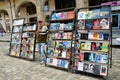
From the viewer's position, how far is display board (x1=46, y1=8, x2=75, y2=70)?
282 inches

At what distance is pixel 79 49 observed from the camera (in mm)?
6789

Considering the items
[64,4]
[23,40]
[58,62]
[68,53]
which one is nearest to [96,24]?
[68,53]

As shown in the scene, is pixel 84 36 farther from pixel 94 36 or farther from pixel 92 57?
pixel 92 57

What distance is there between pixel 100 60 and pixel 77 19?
164 cm

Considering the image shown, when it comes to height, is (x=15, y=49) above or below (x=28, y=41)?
below

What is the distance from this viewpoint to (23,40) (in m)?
9.84

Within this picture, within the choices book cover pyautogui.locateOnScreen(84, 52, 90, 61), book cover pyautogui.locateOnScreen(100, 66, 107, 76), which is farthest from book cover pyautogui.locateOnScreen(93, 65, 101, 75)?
book cover pyautogui.locateOnScreen(84, 52, 90, 61)

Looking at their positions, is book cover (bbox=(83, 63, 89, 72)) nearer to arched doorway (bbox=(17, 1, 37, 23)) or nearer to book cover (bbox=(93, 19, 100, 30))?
book cover (bbox=(93, 19, 100, 30))

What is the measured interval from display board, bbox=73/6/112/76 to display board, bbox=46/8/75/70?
1.07 ft

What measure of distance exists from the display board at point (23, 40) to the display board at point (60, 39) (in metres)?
1.51

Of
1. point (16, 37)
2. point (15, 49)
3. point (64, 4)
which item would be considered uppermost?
point (64, 4)

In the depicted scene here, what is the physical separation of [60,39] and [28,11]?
21.3m

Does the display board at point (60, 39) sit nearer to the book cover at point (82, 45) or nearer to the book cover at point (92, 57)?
the book cover at point (82, 45)

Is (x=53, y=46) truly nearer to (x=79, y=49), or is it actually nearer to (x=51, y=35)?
(x=51, y=35)
